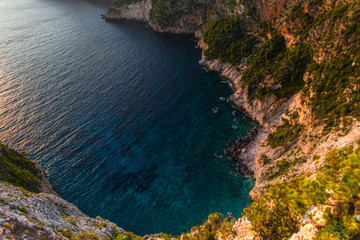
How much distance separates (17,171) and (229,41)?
81520 millimetres

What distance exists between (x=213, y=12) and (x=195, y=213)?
9338 centimetres

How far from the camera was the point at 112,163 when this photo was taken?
5438 cm

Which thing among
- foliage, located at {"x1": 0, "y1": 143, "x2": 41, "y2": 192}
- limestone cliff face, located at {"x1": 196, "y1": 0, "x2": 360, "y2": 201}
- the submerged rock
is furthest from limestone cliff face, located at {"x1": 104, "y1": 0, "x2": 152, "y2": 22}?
foliage, located at {"x1": 0, "y1": 143, "x2": 41, "y2": 192}

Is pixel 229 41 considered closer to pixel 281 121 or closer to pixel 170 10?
pixel 281 121

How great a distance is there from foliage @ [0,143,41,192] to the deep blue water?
6.70 m

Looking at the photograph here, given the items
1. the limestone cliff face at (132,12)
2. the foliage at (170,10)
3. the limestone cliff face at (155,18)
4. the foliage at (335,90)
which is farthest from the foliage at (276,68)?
the limestone cliff face at (132,12)

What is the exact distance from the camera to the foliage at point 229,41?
76.5 meters

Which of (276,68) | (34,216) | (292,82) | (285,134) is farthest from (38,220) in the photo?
(276,68)

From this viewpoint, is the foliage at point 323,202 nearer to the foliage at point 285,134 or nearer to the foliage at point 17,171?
the foliage at point 285,134

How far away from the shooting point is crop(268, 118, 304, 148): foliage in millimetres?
45994

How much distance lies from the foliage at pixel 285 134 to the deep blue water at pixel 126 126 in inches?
361

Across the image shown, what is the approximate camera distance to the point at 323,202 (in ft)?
52.5

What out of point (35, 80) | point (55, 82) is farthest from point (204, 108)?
point (35, 80)

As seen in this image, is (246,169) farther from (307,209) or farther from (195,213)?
(307,209)
